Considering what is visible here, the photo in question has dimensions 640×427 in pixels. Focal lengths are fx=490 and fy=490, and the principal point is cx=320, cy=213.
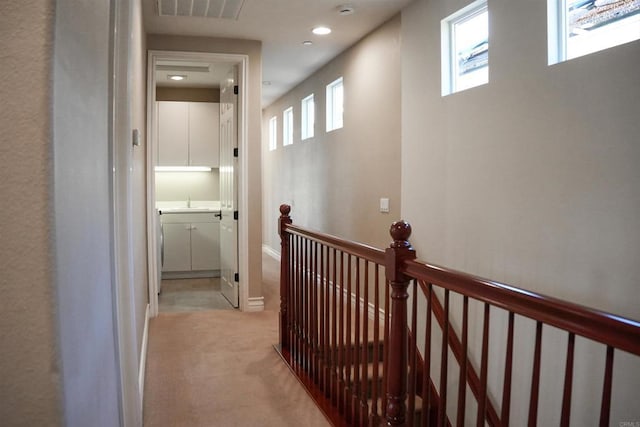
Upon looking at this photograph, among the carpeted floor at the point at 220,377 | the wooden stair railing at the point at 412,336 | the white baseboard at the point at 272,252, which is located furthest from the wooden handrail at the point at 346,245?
the white baseboard at the point at 272,252

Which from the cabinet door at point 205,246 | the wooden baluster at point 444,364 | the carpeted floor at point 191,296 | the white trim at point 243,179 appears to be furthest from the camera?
the cabinet door at point 205,246

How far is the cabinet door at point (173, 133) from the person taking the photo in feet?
20.1

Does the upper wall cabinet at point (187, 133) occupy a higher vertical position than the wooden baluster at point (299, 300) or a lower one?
higher

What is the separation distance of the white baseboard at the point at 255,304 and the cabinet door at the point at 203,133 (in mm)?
2467

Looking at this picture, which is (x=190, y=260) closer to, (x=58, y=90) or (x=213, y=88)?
(x=213, y=88)

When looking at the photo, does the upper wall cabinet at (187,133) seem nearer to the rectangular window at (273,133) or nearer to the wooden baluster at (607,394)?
the rectangular window at (273,133)

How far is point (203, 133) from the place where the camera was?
20.7 ft

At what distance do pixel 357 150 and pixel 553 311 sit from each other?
11.5ft

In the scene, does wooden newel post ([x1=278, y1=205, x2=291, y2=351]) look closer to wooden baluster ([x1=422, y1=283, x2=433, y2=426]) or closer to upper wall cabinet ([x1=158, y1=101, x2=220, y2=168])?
wooden baluster ([x1=422, y1=283, x2=433, y2=426])

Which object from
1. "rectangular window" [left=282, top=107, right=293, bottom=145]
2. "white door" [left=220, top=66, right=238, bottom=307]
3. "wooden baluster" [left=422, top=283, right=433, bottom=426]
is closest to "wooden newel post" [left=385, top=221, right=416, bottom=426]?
"wooden baluster" [left=422, top=283, right=433, bottom=426]

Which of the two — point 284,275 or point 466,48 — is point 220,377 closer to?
point 284,275

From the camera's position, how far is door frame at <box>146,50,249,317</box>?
430 cm

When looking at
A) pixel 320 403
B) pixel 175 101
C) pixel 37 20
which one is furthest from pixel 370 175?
pixel 37 20

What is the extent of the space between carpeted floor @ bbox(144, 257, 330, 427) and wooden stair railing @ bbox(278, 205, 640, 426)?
144mm
